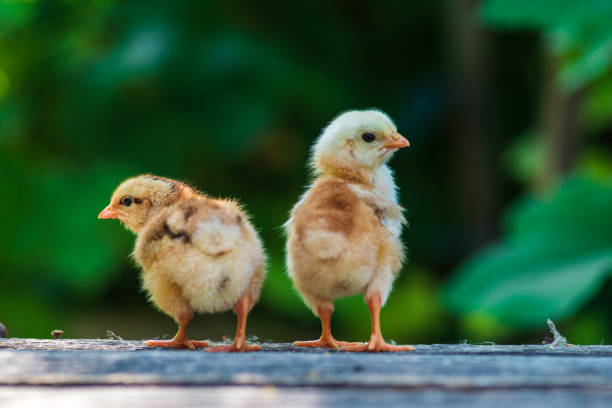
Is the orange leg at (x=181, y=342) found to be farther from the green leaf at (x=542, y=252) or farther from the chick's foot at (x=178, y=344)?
the green leaf at (x=542, y=252)

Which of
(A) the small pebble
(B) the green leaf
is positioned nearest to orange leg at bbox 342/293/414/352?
(A) the small pebble

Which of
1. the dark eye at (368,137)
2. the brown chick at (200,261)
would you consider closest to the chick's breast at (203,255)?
the brown chick at (200,261)

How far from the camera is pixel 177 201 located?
245 cm


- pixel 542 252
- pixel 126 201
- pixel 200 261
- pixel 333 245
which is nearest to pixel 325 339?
pixel 333 245

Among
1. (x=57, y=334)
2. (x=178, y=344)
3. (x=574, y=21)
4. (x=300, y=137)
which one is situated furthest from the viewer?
(x=300, y=137)

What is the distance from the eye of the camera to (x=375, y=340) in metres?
2.29

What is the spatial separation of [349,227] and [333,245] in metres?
0.08

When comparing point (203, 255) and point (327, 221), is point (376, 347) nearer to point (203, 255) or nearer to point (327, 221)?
point (327, 221)

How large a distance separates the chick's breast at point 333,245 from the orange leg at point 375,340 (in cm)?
5

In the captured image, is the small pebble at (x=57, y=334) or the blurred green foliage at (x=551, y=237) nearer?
the small pebble at (x=57, y=334)

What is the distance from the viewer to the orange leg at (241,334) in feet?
7.30

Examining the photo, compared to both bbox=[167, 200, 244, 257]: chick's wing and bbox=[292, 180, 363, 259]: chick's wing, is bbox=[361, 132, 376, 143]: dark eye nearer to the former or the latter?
bbox=[292, 180, 363, 259]: chick's wing

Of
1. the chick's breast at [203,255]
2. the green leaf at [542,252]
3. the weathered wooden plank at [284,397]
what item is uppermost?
the green leaf at [542,252]

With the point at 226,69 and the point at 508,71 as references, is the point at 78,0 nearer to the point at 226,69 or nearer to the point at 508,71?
the point at 226,69
